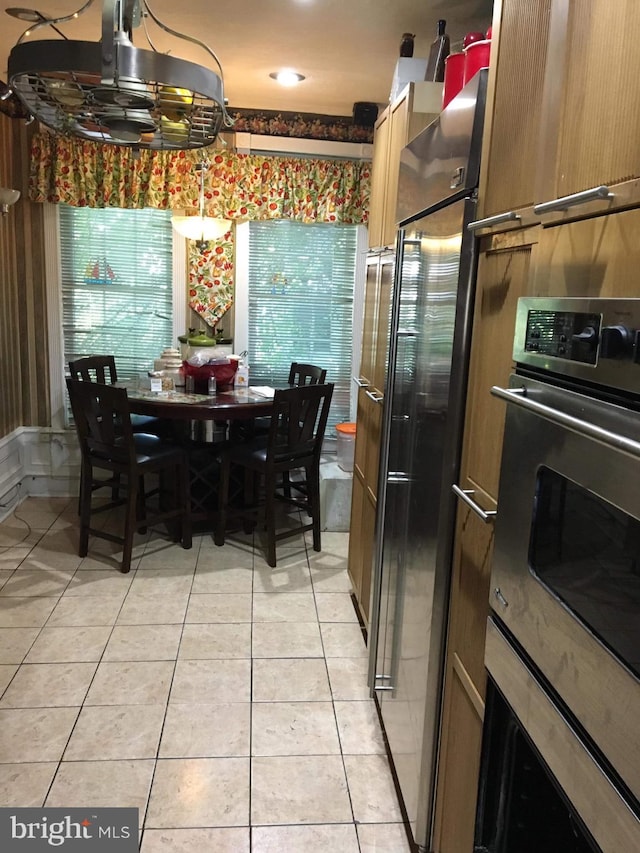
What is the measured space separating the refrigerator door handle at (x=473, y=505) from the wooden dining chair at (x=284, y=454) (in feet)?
6.13

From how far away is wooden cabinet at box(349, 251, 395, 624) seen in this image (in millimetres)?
2428

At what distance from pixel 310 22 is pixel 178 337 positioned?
222 cm

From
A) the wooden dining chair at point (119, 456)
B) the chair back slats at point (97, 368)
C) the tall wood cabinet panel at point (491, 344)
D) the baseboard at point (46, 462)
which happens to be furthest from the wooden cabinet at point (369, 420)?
the baseboard at point (46, 462)

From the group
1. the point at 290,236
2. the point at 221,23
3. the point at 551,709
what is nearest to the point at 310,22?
the point at 221,23

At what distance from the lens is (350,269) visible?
4.50 metres

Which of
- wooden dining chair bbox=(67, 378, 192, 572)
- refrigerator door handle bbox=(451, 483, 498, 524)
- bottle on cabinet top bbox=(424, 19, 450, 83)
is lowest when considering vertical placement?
wooden dining chair bbox=(67, 378, 192, 572)

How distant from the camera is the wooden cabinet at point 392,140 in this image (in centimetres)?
218

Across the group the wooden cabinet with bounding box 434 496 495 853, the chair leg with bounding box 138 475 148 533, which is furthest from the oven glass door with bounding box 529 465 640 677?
the chair leg with bounding box 138 475 148 533

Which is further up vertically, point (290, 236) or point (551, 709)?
point (290, 236)

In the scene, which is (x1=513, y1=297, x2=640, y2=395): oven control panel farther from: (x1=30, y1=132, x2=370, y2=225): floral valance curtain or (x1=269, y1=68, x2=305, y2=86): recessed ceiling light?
(x1=30, y1=132, x2=370, y2=225): floral valance curtain

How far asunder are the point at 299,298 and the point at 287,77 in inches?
55.4

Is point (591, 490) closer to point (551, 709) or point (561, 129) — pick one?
point (551, 709)

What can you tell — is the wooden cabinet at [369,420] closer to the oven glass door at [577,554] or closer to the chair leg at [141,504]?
the oven glass door at [577,554]

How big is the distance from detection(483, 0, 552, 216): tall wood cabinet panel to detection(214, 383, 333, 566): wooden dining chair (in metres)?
2.02
